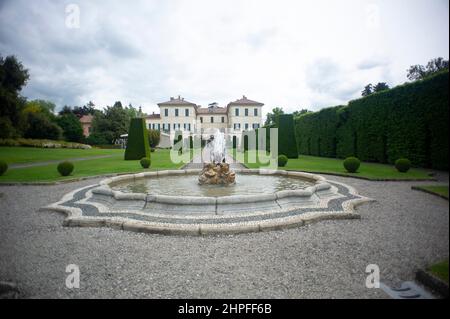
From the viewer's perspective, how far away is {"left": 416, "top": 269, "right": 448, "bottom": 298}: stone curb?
1.72 m

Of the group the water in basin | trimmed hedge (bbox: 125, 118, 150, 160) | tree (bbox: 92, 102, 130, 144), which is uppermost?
tree (bbox: 92, 102, 130, 144)

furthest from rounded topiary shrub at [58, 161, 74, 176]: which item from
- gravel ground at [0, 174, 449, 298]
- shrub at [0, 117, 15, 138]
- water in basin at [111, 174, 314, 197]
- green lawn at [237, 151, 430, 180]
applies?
green lawn at [237, 151, 430, 180]

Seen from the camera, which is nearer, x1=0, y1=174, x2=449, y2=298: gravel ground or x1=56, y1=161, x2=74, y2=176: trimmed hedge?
x1=0, y1=174, x2=449, y2=298: gravel ground

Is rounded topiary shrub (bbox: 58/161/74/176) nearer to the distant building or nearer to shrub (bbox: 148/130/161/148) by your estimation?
shrub (bbox: 148/130/161/148)

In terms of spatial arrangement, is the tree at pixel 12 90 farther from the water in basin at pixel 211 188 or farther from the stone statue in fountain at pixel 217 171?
the stone statue in fountain at pixel 217 171

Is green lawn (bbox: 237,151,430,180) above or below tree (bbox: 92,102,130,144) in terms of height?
below

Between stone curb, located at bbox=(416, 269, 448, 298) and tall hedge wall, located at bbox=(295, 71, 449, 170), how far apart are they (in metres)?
7.74

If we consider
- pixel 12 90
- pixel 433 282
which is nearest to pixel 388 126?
pixel 433 282

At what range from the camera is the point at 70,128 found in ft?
136

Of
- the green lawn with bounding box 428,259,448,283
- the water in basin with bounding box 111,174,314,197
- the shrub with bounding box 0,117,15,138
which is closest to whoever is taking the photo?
the green lawn with bounding box 428,259,448,283

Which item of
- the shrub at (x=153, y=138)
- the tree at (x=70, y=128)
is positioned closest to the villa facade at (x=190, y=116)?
the shrub at (x=153, y=138)

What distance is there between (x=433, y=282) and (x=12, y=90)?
5263 millimetres

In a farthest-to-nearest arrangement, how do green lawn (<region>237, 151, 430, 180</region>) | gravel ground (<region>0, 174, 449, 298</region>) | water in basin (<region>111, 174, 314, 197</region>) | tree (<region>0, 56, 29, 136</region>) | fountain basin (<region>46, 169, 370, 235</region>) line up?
green lawn (<region>237, 151, 430, 180</region>) → water in basin (<region>111, 174, 314, 197</region>) → fountain basin (<region>46, 169, 370, 235</region>) → tree (<region>0, 56, 29, 136</region>) → gravel ground (<region>0, 174, 449, 298</region>)
